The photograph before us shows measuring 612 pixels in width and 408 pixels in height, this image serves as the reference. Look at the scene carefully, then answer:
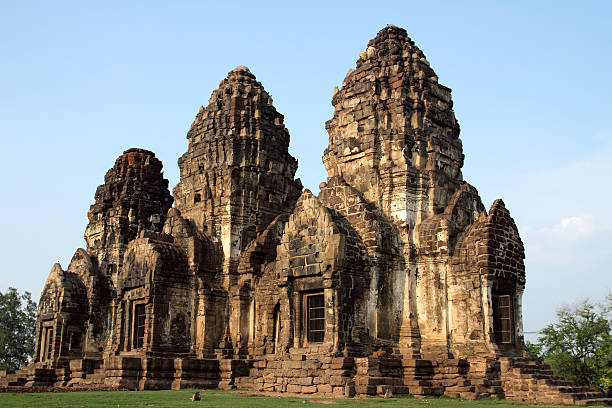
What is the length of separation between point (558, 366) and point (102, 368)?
20.8 m

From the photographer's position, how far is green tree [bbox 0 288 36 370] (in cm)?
4134

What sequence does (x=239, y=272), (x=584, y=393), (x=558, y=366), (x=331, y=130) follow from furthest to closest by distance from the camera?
(x=558, y=366), (x=239, y=272), (x=331, y=130), (x=584, y=393)

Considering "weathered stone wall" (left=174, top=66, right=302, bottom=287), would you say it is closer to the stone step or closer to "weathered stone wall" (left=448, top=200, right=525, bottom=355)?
"weathered stone wall" (left=448, top=200, right=525, bottom=355)

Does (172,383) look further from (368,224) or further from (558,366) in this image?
(558,366)

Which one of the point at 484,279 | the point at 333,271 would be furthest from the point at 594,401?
the point at 333,271

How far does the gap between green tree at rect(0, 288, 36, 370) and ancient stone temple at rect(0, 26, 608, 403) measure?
630 inches

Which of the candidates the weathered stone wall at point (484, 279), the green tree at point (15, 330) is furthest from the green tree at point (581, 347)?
the green tree at point (15, 330)

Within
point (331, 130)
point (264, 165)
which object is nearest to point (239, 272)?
point (264, 165)

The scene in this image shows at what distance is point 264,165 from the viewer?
2419 centimetres

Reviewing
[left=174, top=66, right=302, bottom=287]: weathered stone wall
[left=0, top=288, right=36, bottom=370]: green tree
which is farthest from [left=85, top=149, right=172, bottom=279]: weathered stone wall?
[left=0, top=288, right=36, bottom=370]: green tree

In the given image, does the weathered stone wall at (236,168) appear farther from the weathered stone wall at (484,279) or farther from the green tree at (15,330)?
the green tree at (15,330)

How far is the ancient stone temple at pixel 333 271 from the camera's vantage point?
1638 centimetres

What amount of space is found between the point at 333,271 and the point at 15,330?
32754 millimetres

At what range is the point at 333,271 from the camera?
658 inches
